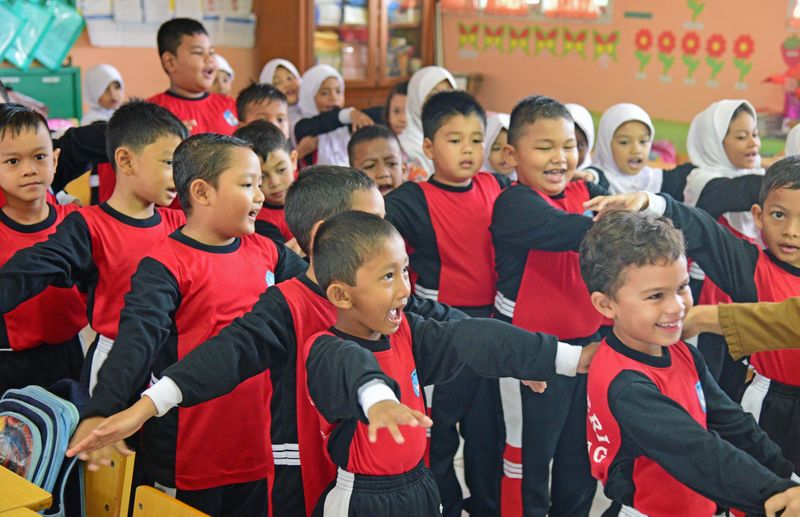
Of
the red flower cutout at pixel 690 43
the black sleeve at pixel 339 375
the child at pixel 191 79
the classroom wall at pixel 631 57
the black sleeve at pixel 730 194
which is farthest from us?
the red flower cutout at pixel 690 43

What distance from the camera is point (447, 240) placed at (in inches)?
111

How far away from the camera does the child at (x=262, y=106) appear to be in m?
3.96

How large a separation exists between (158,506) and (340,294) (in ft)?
1.72

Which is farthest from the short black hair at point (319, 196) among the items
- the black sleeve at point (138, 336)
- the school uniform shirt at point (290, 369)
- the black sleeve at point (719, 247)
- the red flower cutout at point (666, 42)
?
the red flower cutout at point (666, 42)

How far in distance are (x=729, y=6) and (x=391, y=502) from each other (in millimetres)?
5757

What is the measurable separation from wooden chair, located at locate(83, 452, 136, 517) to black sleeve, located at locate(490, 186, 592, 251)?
1.25 m

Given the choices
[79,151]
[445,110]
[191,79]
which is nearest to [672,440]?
[445,110]

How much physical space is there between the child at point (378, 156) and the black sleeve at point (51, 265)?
3.74 feet

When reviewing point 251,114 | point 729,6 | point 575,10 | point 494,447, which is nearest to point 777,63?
point 729,6

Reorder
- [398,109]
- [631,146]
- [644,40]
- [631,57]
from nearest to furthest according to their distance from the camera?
1. [631,146]
2. [398,109]
3. [644,40]
4. [631,57]

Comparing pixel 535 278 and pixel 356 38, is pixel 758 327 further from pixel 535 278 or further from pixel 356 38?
pixel 356 38

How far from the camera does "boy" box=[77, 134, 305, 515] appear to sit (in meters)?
2.25

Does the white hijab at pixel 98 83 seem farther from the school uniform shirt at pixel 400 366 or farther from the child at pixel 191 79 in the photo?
the school uniform shirt at pixel 400 366

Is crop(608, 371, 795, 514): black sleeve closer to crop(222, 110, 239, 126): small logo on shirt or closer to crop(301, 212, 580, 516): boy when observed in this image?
crop(301, 212, 580, 516): boy
